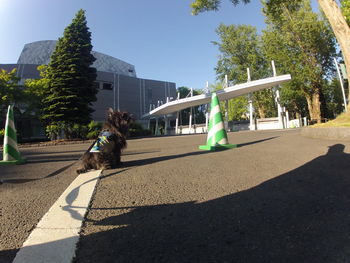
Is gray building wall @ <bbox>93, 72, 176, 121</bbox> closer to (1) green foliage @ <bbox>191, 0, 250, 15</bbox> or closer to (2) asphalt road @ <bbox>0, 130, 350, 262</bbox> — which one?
(1) green foliage @ <bbox>191, 0, 250, 15</bbox>

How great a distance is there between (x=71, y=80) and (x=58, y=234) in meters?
16.0

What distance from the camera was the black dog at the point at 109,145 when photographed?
3191mm

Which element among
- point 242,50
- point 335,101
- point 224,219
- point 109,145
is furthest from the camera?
point 335,101

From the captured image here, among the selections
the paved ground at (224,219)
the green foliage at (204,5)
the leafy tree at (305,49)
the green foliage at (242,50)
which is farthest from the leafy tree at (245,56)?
the paved ground at (224,219)

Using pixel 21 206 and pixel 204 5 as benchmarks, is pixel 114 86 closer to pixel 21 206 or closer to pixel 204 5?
pixel 204 5

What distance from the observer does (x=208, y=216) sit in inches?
58.4

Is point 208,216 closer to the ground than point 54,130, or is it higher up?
closer to the ground

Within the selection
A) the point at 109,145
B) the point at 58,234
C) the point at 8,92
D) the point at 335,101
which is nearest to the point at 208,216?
the point at 58,234

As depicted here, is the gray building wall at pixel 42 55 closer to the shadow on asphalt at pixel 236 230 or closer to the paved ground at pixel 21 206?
the paved ground at pixel 21 206

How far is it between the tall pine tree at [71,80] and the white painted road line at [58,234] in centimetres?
1412

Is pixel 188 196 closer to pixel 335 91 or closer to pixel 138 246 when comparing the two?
pixel 138 246

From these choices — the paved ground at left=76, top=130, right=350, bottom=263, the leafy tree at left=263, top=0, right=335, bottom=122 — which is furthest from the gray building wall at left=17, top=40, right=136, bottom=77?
the paved ground at left=76, top=130, right=350, bottom=263

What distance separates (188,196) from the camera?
1.91 m

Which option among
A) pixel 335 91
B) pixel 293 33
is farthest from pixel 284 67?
pixel 335 91
